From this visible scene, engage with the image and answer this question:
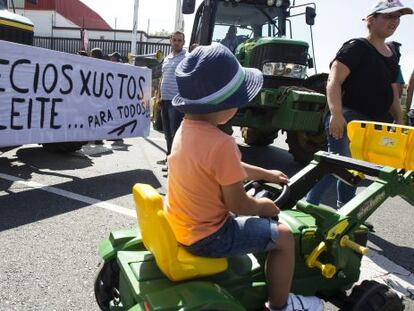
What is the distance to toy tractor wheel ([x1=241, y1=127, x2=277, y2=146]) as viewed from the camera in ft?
27.1

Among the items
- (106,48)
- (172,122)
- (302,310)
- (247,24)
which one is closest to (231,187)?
(302,310)

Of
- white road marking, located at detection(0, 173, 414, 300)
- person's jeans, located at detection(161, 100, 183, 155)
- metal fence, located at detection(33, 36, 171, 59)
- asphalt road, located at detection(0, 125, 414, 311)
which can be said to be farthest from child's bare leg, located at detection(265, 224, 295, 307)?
metal fence, located at detection(33, 36, 171, 59)

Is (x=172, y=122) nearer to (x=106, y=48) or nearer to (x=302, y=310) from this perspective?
(x=302, y=310)

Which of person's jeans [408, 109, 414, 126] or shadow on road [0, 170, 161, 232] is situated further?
person's jeans [408, 109, 414, 126]

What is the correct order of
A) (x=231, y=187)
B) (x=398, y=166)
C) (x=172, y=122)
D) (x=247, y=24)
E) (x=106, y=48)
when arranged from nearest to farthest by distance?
1. (x=231, y=187)
2. (x=398, y=166)
3. (x=172, y=122)
4. (x=247, y=24)
5. (x=106, y=48)

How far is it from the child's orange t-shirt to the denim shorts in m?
0.03

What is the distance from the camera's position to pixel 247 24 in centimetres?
761

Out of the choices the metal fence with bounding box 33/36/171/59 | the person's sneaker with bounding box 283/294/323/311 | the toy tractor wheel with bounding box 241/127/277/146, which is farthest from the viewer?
the metal fence with bounding box 33/36/171/59

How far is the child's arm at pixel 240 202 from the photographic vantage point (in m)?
1.92

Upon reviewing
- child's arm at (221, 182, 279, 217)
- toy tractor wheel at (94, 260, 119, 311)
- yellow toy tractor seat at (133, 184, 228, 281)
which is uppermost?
child's arm at (221, 182, 279, 217)

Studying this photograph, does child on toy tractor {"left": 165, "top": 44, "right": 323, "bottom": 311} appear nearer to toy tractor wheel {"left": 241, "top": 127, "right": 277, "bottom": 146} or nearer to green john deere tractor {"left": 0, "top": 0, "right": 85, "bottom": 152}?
green john deere tractor {"left": 0, "top": 0, "right": 85, "bottom": 152}

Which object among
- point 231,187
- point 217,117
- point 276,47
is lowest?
point 231,187

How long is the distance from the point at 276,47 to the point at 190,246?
533cm

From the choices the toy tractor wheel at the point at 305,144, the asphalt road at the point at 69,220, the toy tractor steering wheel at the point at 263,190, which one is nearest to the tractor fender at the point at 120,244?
the asphalt road at the point at 69,220
